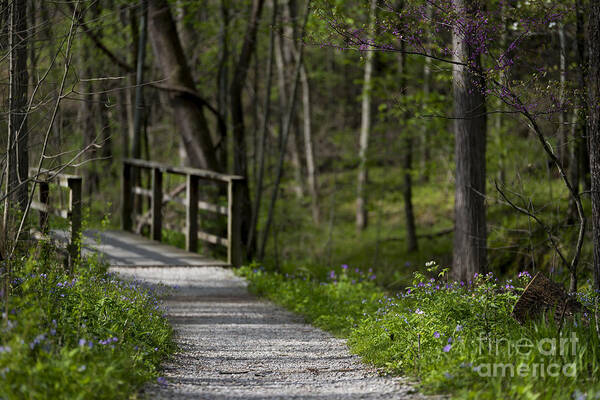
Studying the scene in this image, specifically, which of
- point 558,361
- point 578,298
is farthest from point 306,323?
point 558,361

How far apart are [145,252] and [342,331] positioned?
5.37 metres

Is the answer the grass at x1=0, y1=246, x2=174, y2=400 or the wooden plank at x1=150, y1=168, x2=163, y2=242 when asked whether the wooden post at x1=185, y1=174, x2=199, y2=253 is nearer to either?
the wooden plank at x1=150, y1=168, x2=163, y2=242

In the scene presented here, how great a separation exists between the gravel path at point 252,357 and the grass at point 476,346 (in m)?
0.20

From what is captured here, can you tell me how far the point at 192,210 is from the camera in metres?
11.6

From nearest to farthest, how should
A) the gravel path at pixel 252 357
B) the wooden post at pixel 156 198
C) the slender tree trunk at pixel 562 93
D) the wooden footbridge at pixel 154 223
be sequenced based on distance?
the gravel path at pixel 252 357, the slender tree trunk at pixel 562 93, the wooden footbridge at pixel 154 223, the wooden post at pixel 156 198

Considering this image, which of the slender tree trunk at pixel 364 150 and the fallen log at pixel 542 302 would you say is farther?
the slender tree trunk at pixel 364 150

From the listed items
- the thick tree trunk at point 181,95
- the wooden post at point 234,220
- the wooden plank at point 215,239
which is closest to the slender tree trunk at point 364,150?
the thick tree trunk at point 181,95

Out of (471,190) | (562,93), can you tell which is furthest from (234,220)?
(562,93)

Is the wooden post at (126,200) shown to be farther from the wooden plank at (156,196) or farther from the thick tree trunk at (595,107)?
the thick tree trunk at (595,107)

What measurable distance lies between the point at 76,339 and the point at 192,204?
7.20 metres

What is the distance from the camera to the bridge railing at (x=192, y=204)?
10.9m

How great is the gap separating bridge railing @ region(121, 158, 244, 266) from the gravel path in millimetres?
1535

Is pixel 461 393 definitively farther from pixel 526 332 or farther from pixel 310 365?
pixel 310 365

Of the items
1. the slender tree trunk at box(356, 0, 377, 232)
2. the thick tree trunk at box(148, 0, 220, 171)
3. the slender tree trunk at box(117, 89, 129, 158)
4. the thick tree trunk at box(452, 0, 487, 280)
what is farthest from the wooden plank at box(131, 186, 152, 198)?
the thick tree trunk at box(452, 0, 487, 280)
